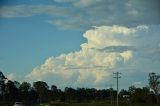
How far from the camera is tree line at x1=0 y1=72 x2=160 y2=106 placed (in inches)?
3656

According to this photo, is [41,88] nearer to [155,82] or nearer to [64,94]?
[64,94]

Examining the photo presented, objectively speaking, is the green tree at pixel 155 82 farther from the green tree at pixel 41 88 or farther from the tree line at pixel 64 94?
the green tree at pixel 41 88

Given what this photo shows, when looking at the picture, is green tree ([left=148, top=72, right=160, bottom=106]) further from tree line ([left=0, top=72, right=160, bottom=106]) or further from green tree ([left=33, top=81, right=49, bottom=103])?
green tree ([left=33, top=81, right=49, bottom=103])

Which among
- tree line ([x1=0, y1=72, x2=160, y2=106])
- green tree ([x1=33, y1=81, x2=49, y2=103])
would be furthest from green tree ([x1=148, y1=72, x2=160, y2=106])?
green tree ([x1=33, y1=81, x2=49, y2=103])

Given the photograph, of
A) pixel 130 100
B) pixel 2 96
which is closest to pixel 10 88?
pixel 2 96

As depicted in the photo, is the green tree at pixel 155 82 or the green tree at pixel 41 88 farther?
the green tree at pixel 41 88

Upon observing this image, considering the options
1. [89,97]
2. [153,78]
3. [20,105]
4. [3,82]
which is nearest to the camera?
[20,105]

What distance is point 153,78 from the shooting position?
299 ft

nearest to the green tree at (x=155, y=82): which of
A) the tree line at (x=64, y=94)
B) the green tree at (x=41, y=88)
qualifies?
the tree line at (x=64, y=94)

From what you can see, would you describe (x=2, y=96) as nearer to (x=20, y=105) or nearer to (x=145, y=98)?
(x=145, y=98)

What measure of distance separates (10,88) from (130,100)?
37.3 metres

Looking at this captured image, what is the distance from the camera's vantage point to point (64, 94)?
141 metres

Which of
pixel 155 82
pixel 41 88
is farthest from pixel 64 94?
pixel 155 82

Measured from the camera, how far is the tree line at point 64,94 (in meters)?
92.9
